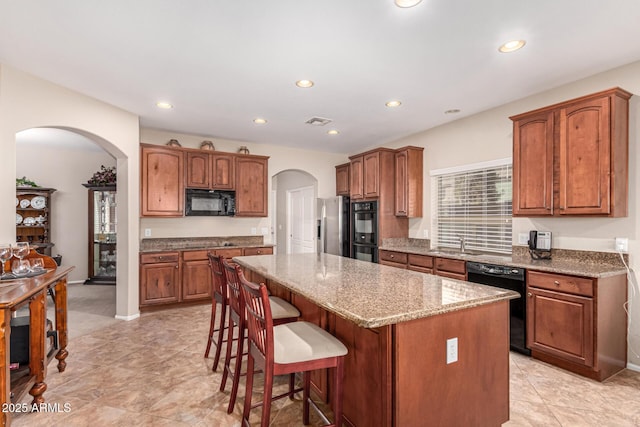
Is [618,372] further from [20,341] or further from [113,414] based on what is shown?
[20,341]

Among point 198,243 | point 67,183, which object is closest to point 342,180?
point 198,243

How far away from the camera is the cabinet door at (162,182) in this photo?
15.1ft

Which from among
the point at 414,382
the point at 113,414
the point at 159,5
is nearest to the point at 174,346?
the point at 113,414

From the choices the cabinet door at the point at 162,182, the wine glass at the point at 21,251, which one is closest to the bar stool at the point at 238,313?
the wine glass at the point at 21,251

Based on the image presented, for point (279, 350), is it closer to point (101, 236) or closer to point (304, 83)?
point (304, 83)

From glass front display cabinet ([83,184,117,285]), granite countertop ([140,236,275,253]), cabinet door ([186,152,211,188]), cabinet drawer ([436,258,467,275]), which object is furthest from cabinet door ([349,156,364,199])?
glass front display cabinet ([83,184,117,285])

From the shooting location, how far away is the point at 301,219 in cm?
747

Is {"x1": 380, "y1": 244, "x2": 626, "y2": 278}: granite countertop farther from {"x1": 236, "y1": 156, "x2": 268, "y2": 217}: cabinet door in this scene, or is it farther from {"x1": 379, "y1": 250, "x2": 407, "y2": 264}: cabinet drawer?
{"x1": 236, "y1": 156, "x2": 268, "y2": 217}: cabinet door

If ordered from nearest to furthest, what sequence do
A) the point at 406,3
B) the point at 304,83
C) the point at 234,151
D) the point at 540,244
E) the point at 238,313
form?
the point at 406,3 → the point at 238,313 → the point at 304,83 → the point at 540,244 → the point at 234,151

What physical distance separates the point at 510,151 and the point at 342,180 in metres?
3.07

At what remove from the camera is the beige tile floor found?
2.15 meters

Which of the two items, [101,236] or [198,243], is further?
[101,236]

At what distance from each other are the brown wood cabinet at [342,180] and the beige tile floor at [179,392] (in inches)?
146

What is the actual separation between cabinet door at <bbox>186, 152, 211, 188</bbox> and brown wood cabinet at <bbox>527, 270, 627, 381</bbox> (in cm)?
433
